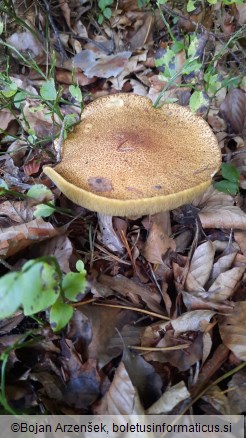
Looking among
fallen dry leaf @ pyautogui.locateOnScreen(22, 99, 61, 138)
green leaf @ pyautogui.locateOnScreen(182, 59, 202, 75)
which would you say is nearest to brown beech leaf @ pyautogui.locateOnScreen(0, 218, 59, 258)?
fallen dry leaf @ pyautogui.locateOnScreen(22, 99, 61, 138)

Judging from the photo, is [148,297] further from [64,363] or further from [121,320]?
[64,363]

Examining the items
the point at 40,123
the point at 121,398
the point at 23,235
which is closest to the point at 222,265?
the point at 121,398

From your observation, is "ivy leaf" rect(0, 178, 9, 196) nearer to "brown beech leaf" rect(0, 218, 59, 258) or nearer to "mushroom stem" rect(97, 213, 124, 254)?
"brown beech leaf" rect(0, 218, 59, 258)

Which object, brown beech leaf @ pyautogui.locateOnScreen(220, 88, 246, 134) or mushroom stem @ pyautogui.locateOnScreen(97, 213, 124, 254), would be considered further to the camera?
brown beech leaf @ pyautogui.locateOnScreen(220, 88, 246, 134)

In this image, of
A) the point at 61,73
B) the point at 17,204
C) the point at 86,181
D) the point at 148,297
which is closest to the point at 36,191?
the point at 86,181

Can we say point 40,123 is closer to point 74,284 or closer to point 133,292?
point 133,292


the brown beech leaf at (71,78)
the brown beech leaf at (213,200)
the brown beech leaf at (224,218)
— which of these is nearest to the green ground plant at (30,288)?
the brown beech leaf at (224,218)
